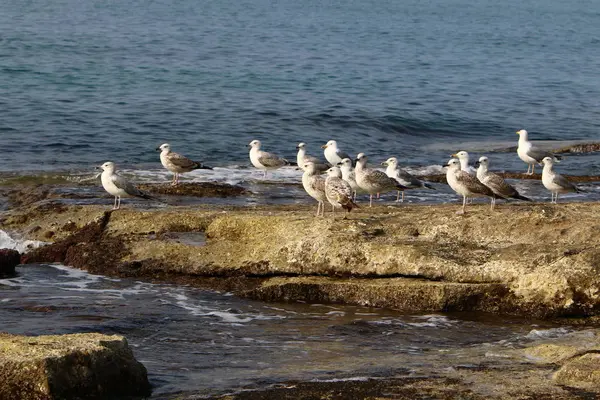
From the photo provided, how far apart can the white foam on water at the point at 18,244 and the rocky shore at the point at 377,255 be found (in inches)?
12.2

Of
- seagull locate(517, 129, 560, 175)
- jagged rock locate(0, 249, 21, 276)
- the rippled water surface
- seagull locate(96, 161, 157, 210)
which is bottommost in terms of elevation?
the rippled water surface

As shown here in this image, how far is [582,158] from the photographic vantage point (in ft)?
85.7

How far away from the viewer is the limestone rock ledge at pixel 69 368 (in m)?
8.28

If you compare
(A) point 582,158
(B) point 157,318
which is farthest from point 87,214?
(A) point 582,158

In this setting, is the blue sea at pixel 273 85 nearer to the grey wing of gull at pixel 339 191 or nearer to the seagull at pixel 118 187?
the seagull at pixel 118 187

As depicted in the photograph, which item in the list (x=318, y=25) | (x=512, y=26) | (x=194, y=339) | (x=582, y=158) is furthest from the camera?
(x=512, y=26)

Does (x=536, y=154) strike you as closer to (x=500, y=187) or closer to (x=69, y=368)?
(x=500, y=187)

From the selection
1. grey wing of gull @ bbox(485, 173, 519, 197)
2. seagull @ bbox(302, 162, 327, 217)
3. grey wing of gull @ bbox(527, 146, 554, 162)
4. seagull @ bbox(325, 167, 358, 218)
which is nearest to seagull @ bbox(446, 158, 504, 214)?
grey wing of gull @ bbox(485, 173, 519, 197)

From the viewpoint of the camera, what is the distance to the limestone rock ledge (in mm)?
8281

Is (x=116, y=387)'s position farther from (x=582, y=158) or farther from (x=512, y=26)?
(x=512, y=26)

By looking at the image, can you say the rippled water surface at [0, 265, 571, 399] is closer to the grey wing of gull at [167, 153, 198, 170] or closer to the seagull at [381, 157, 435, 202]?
the seagull at [381, 157, 435, 202]

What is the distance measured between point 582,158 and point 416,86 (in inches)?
642

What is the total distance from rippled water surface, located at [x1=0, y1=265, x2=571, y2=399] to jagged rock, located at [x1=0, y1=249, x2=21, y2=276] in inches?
9.0

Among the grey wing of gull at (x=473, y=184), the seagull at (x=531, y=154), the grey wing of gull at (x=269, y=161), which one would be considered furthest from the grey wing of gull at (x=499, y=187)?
the seagull at (x=531, y=154)
